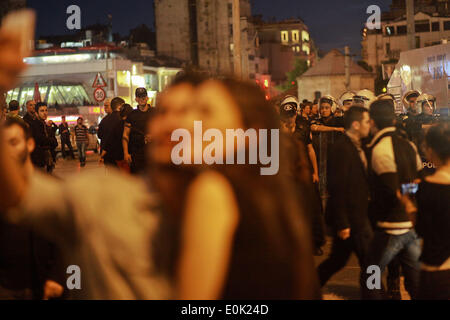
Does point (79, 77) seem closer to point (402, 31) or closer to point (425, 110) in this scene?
point (402, 31)

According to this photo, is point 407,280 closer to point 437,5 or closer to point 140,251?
point 140,251

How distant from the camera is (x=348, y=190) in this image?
215 inches

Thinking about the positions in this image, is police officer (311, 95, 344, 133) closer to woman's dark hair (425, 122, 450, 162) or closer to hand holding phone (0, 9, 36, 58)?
woman's dark hair (425, 122, 450, 162)

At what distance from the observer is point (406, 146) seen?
5441 millimetres

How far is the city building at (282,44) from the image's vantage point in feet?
386

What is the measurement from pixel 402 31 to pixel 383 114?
83547 mm

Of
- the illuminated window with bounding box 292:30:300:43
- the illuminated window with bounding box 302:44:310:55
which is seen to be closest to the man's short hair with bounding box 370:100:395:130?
the illuminated window with bounding box 292:30:300:43

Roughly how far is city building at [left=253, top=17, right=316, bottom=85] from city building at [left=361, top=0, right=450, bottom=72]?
24431 mm

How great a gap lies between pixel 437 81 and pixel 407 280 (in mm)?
16082

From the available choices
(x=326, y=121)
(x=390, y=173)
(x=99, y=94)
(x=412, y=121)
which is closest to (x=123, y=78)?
(x=99, y=94)

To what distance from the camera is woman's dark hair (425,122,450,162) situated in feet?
15.5

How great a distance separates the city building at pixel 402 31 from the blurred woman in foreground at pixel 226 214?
7102 cm

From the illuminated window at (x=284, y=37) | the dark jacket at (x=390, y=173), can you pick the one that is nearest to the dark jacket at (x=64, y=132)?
the dark jacket at (x=390, y=173)

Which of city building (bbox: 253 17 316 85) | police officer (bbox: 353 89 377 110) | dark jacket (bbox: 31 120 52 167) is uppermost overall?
city building (bbox: 253 17 316 85)
